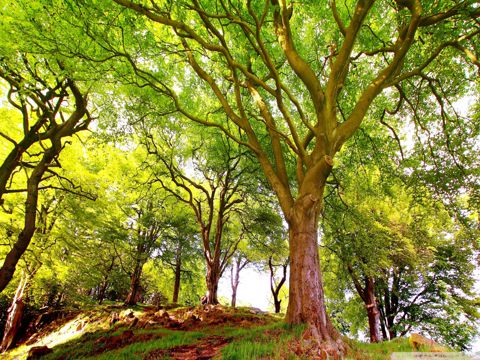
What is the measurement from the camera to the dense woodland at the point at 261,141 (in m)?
5.45

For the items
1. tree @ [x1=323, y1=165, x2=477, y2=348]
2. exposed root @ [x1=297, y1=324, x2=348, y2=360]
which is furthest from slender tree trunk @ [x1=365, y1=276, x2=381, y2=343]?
exposed root @ [x1=297, y1=324, x2=348, y2=360]

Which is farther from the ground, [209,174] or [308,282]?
[209,174]

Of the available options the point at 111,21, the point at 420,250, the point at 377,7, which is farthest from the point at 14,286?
the point at 420,250

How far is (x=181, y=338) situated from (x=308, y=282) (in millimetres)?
3306

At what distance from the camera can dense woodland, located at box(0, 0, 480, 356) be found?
5453 mm

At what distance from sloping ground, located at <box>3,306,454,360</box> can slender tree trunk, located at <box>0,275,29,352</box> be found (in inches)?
32.2

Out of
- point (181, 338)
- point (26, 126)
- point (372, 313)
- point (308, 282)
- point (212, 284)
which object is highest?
point (26, 126)

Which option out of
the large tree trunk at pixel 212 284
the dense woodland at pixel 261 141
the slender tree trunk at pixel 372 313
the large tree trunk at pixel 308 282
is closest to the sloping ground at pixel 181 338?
the large tree trunk at pixel 308 282

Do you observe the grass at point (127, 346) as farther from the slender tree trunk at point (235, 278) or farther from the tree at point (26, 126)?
the slender tree trunk at point (235, 278)

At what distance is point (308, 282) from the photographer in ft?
15.2

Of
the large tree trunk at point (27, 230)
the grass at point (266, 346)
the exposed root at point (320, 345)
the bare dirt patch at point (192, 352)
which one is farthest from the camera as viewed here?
the large tree trunk at point (27, 230)

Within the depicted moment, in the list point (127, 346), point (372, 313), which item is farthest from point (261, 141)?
point (372, 313)

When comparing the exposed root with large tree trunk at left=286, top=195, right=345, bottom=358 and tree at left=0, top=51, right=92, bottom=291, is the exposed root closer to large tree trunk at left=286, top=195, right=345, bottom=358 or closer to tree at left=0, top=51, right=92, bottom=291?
large tree trunk at left=286, top=195, right=345, bottom=358

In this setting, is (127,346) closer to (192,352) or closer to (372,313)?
(192,352)
